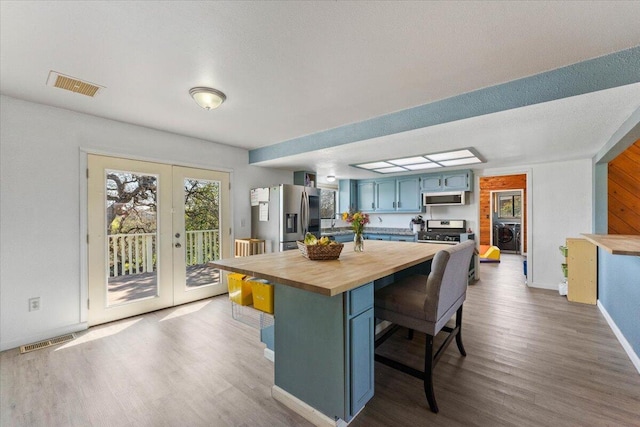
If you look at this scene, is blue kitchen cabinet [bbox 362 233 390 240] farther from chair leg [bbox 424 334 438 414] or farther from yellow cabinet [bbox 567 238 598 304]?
chair leg [bbox 424 334 438 414]

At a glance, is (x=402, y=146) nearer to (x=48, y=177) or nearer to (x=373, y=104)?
(x=373, y=104)

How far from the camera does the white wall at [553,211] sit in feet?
13.7

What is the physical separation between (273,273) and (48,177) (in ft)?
9.12

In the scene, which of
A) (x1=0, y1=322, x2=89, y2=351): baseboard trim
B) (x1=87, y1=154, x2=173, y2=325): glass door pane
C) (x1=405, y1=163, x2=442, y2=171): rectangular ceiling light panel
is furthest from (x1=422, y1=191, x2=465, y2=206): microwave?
(x1=0, y1=322, x2=89, y2=351): baseboard trim

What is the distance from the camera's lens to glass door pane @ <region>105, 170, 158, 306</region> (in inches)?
125

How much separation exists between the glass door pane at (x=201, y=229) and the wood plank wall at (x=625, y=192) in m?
5.51

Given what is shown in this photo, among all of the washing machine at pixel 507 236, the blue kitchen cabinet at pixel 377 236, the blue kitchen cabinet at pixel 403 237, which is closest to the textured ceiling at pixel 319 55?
the blue kitchen cabinet at pixel 403 237

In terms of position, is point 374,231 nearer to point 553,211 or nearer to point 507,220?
point 553,211

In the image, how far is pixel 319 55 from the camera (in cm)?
182

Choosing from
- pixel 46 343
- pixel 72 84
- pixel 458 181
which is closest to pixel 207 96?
pixel 72 84

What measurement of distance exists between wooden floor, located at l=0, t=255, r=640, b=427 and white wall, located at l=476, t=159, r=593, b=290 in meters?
1.51

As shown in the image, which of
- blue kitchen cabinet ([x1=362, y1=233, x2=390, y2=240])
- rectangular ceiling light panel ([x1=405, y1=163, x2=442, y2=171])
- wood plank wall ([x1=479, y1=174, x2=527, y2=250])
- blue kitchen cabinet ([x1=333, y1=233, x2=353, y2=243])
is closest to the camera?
rectangular ceiling light panel ([x1=405, y1=163, x2=442, y2=171])

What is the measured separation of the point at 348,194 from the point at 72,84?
4.81m

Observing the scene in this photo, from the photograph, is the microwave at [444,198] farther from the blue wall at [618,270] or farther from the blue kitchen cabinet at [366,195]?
the blue wall at [618,270]
